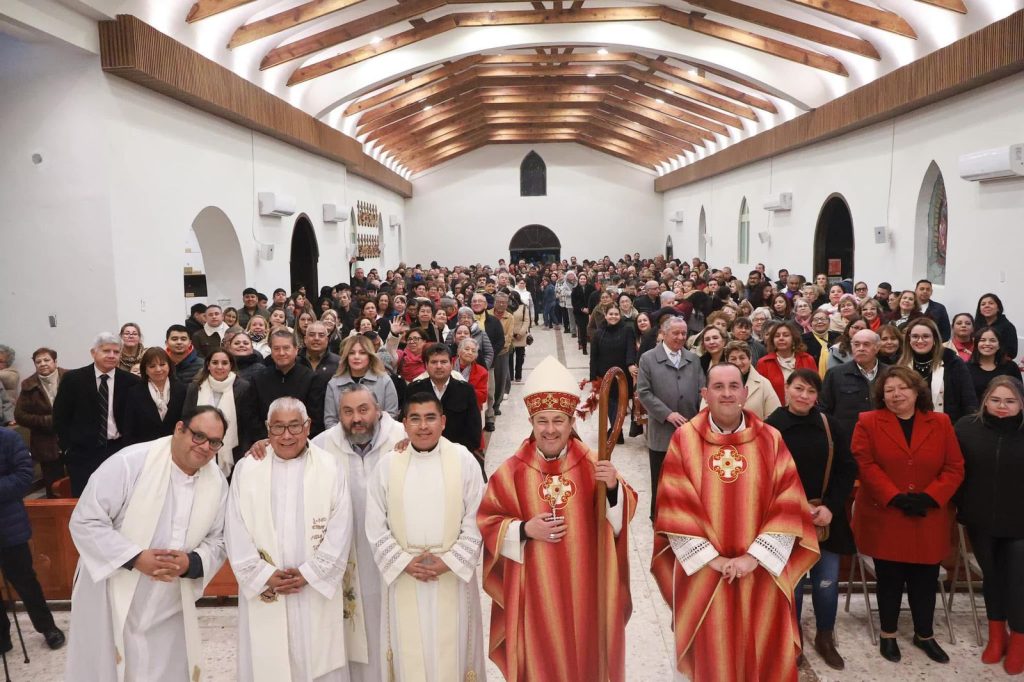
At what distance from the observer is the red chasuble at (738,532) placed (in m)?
3.78

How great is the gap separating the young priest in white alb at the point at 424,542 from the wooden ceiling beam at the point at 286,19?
27.8ft

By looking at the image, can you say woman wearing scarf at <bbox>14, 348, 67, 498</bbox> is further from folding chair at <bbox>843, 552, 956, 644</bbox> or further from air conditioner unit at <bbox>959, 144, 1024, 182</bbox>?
air conditioner unit at <bbox>959, 144, 1024, 182</bbox>

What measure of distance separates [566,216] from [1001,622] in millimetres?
26974

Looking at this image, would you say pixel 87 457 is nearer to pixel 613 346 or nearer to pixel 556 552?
pixel 556 552

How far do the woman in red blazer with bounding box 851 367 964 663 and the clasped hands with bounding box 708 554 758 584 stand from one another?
4.13 ft

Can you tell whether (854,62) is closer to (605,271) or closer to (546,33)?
(546,33)

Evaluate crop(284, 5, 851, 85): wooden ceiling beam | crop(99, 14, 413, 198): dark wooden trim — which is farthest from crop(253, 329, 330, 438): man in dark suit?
crop(284, 5, 851, 85): wooden ceiling beam

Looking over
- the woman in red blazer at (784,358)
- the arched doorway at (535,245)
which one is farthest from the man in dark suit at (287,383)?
the arched doorway at (535,245)

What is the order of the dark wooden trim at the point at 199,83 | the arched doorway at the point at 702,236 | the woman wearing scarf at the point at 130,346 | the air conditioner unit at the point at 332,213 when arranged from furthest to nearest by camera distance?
the arched doorway at the point at 702,236
the air conditioner unit at the point at 332,213
the dark wooden trim at the point at 199,83
the woman wearing scarf at the point at 130,346

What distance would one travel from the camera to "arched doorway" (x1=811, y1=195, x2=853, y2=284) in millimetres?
15781

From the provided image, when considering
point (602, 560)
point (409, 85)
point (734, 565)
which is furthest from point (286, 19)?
point (734, 565)

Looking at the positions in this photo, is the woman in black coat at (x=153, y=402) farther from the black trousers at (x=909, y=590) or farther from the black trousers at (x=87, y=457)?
the black trousers at (x=909, y=590)

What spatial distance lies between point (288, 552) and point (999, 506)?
12.0ft

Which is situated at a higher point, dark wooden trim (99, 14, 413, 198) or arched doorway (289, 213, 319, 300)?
dark wooden trim (99, 14, 413, 198)
